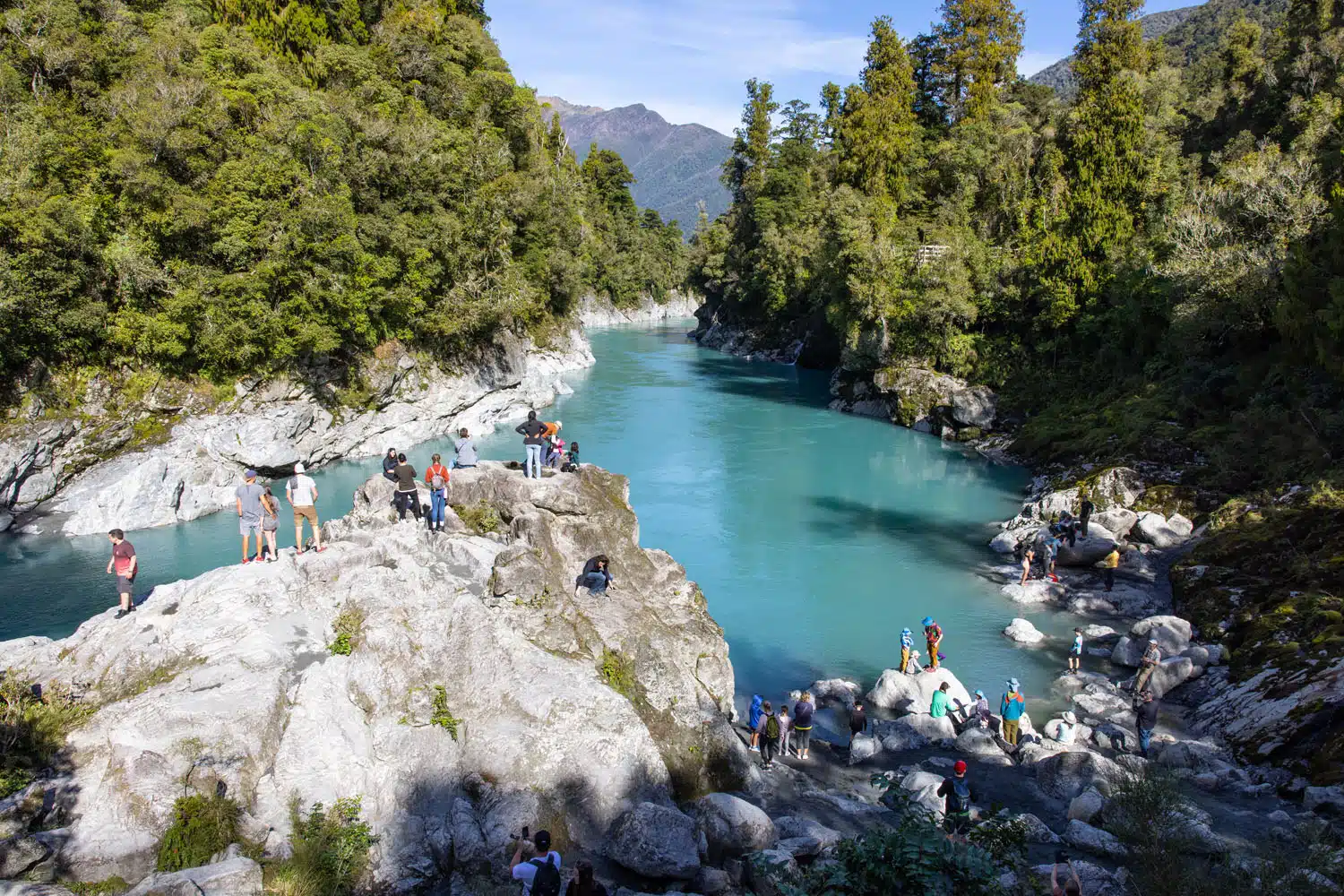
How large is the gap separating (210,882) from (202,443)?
934 inches

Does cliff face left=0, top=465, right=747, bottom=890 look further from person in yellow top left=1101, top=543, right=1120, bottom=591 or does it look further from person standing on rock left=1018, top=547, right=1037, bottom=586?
person in yellow top left=1101, top=543, right=1120, bottom=591

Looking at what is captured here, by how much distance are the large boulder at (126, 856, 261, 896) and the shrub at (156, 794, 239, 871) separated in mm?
367

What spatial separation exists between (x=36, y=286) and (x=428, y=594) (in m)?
20.4

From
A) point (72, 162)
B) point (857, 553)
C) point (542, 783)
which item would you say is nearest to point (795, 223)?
point (857, 553)

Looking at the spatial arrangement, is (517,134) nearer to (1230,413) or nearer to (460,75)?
(460,75)

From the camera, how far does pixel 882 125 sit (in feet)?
A: 177

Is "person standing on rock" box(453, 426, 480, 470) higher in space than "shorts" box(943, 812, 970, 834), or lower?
higher

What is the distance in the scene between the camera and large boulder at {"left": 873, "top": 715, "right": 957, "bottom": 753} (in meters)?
15.3

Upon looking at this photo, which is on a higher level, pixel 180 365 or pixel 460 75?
pixel 460 75

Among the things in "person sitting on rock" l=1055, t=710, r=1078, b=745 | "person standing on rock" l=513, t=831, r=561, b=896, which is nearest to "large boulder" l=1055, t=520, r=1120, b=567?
"person sitting on rock" l=1055, t=710, r=1078, b=745

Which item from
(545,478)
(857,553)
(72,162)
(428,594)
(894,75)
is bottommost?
(857,553)

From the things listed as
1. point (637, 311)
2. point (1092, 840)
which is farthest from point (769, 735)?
point (637, 311)

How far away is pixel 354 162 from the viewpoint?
3416 centimetres

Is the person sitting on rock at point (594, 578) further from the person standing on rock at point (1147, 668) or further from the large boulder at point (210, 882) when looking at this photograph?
the person standing on rock at point (1147, 668)
